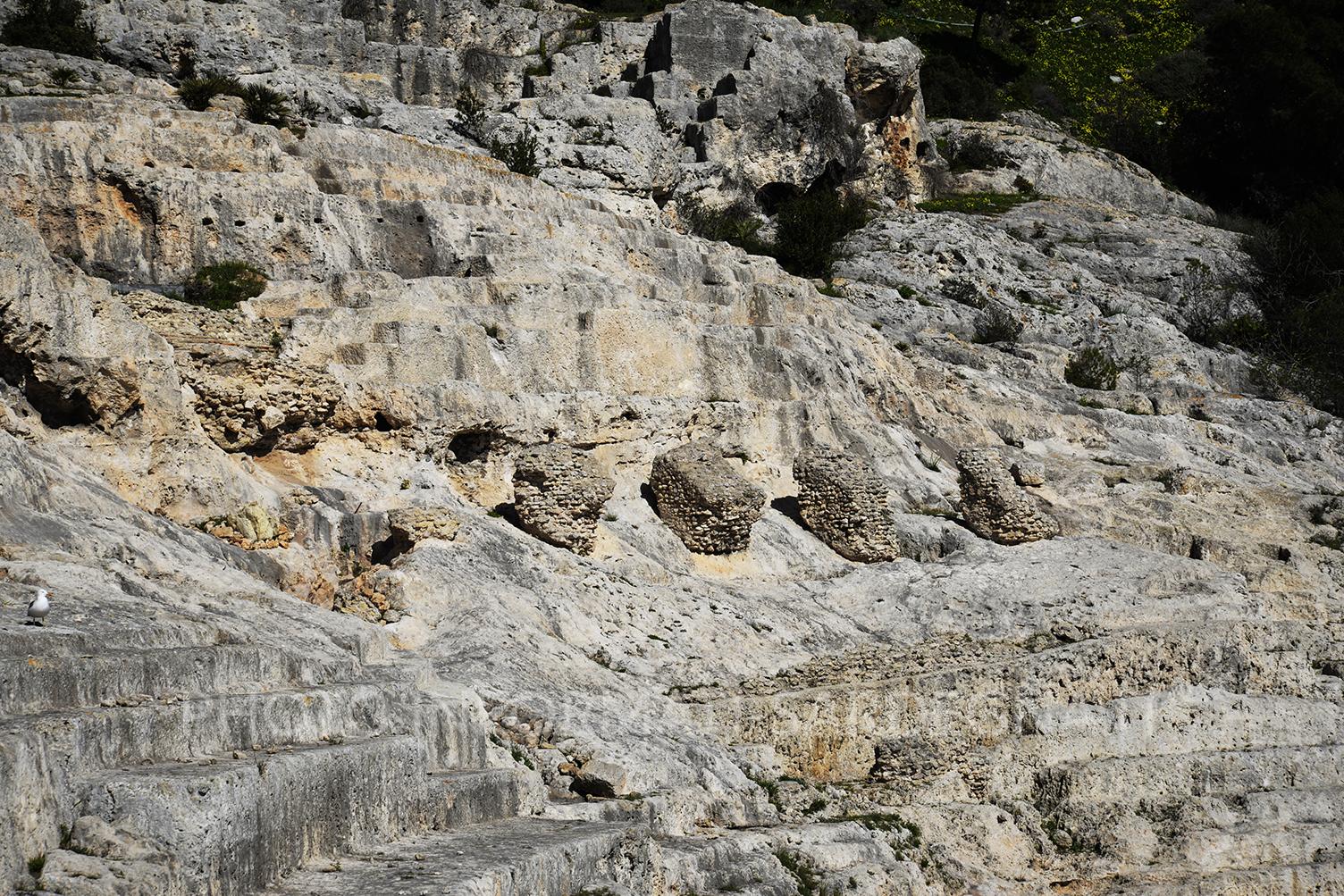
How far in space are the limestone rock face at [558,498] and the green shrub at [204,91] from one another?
11.1 m

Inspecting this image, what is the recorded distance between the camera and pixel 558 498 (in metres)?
20.0

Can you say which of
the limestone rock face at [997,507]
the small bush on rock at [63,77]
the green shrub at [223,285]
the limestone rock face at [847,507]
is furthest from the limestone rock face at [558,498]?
the small bush on rock at [63,77]

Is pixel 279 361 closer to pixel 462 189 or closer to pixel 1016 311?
pixel 462 189

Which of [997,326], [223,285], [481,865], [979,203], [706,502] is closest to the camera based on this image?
[481,865]

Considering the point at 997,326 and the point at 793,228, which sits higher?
the point at 793,228

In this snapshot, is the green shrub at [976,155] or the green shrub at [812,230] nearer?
the green shrub at [812,230]

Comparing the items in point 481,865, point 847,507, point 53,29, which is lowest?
point 847,507

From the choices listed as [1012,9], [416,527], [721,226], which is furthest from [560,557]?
[1012,9]

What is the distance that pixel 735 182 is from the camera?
4138cm

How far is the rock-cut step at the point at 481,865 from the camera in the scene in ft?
33.1

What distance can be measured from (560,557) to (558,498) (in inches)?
37.4

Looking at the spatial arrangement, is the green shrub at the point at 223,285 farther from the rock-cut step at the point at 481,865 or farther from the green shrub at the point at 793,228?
the green shrub at the point at 793,228

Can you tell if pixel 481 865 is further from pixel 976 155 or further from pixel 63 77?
pixel 976 155

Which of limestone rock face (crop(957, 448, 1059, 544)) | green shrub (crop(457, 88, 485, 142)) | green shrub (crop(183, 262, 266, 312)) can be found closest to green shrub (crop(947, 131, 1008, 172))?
green shrub (crop(457, 88, 485, 142))
